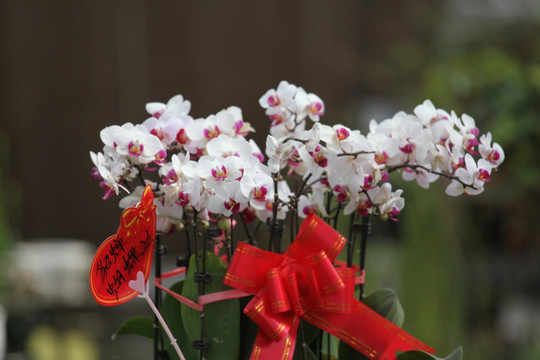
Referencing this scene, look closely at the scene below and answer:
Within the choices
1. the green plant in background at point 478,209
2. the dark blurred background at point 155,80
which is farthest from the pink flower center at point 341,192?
the dark blurred background at point 155,80

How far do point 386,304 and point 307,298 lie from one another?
8cm

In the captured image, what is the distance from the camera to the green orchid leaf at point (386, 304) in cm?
56

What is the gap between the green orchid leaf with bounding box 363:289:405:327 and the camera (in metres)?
0.56

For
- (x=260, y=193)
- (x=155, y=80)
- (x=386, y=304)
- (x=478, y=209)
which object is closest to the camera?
(x=260, y=193)

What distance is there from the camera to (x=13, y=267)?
1.91 m

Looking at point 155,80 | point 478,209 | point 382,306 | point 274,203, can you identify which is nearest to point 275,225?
point 274,203

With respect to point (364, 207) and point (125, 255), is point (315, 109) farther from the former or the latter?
point (125, 255)

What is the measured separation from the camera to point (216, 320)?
0.50 meters

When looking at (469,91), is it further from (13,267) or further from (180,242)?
(180,242)

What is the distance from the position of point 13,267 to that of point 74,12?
187cm

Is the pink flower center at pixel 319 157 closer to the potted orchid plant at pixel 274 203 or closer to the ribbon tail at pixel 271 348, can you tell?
the potted orchid plant at pixel 274 203

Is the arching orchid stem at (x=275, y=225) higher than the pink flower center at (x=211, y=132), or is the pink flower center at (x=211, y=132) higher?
the pink flower center at (x=211, y=132)

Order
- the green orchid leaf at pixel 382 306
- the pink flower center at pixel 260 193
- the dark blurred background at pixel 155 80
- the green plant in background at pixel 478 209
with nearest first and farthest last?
the pink flower center at pixel 260 193
the green orchid leaf at pixel 382 306
the green plant in background at pixel 478 209
the dark blurred background at pixel 155 80

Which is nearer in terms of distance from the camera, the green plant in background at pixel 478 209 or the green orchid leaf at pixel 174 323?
the green orchid leaf at pixel 174 323
